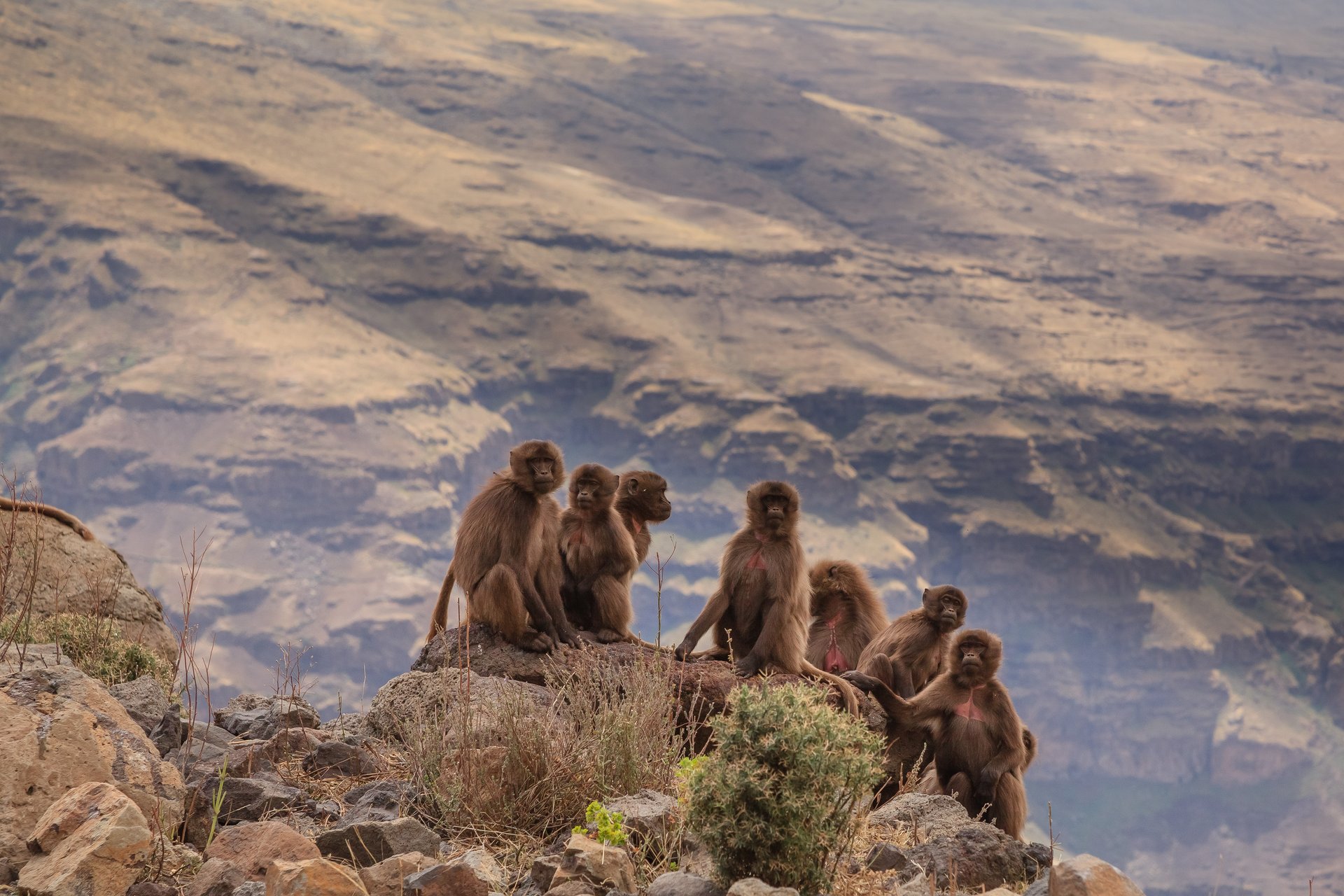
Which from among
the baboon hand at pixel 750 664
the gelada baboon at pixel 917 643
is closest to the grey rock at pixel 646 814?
the baboon hand at pixel 750 664

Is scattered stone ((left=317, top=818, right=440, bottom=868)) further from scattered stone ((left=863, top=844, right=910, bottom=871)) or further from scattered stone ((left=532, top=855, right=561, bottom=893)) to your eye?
scattered stone ((left=863, top=844, right=910, bottom=871))

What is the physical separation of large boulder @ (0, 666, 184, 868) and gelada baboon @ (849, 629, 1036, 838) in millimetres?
5748

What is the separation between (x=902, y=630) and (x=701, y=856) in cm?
576

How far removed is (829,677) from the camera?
36.0 feet

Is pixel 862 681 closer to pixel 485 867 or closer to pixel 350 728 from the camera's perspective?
pixel 350 728

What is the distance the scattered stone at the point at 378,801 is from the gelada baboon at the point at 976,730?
4.29m

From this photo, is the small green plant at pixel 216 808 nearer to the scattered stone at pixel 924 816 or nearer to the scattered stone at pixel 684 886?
the scattered stone at pixel 684 886

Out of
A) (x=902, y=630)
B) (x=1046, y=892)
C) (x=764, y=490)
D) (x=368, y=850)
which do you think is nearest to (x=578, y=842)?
(x=368, y=850)

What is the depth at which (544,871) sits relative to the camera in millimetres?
6836

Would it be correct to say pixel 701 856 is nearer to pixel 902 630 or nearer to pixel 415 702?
pixel 415 702

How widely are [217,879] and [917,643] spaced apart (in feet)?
23.4

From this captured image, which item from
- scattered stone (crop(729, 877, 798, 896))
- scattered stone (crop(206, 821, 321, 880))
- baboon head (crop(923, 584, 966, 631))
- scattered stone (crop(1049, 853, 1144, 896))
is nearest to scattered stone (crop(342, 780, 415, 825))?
scattered stone (crop(206, 821, 321, 880))

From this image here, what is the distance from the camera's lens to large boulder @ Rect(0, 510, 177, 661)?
40.6ft

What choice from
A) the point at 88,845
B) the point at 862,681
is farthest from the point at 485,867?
the point at 862,681
